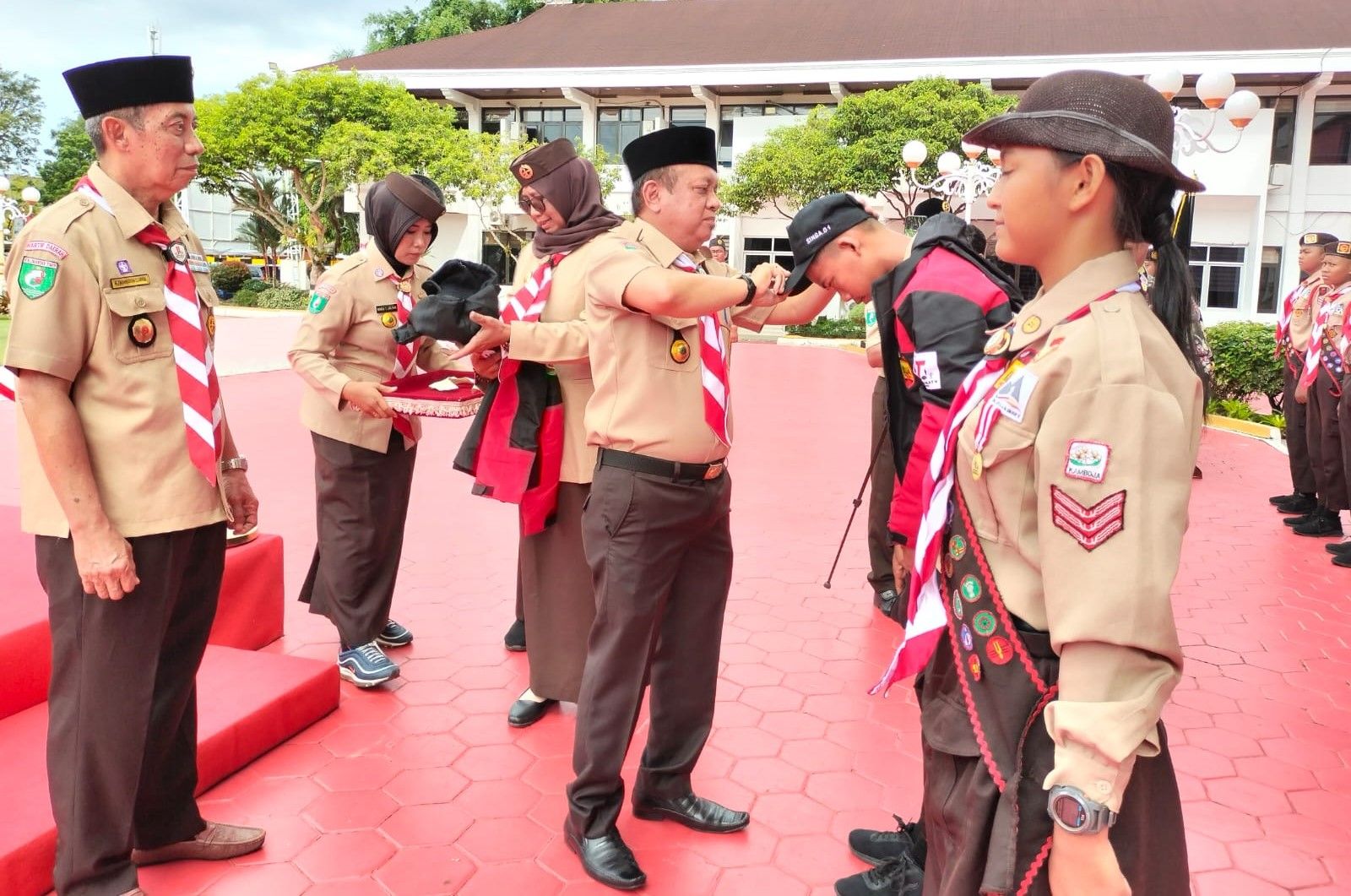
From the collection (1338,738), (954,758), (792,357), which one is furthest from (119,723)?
(792,357)

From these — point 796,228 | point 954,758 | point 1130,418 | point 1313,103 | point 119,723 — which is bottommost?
point 119,723

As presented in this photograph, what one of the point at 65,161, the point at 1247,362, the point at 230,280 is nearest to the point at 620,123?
the point at 230,280

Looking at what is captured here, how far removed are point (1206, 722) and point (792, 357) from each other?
1481cm

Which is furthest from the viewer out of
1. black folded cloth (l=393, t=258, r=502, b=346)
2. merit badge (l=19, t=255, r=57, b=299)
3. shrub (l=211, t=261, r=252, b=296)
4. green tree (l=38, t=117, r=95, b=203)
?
green tree (l=38, t=117, r=95, b=203)

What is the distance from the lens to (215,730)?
302 cm

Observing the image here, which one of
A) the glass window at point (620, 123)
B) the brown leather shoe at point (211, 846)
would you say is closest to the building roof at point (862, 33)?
the glass window at point (620, 123)

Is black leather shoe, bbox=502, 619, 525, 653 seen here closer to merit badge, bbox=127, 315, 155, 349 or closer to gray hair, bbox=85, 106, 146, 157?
merit badge, bbox=127, 315, 155, 349

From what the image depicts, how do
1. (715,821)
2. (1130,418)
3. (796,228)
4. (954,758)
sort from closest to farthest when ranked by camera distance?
(1130,418), (954,758), (796,228), (715,821)

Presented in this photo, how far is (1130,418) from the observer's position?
1268 mm

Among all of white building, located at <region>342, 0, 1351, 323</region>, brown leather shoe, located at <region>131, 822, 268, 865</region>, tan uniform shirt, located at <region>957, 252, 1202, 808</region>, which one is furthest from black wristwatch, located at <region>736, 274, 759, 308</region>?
white building, located at <region>342, 0, 1351, 323</region>

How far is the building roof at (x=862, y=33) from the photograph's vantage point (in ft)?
79.6

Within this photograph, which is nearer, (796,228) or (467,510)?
(796,228)

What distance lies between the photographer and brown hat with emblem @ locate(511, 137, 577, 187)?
329 cm

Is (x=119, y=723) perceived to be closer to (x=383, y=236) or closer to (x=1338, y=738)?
(x=383, y=236)
